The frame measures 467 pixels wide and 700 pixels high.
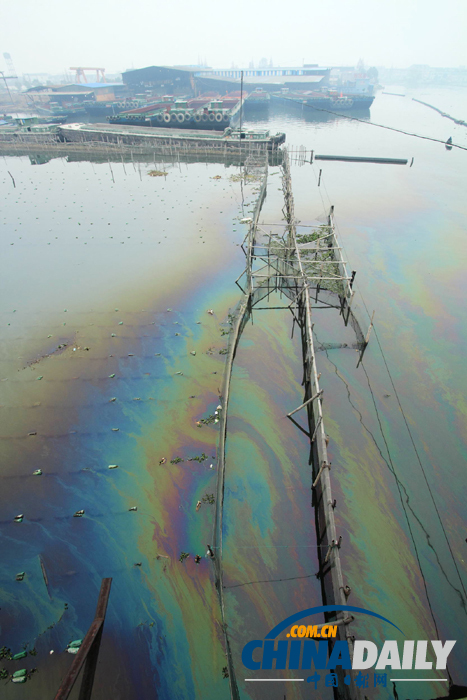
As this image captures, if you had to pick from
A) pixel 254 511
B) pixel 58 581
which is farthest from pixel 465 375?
pixel 58 581

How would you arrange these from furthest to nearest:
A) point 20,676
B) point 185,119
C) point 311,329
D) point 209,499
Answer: point 185,119
point 311,329
point 209,499
point 20,676

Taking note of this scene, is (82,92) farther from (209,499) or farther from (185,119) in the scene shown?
(209,499)

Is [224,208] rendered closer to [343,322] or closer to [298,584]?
[343,322]

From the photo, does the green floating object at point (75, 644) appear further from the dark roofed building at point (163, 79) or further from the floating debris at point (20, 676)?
the dark roofed building at point (163, 79)

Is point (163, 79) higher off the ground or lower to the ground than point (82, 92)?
higher

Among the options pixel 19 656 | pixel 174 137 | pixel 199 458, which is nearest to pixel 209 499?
pixel 199 458

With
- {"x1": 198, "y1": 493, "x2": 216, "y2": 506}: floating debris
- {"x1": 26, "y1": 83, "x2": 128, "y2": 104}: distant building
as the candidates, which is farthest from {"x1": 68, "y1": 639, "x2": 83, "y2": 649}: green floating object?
{"x1": 26, "y1": 83, "x2": 128, "y2": 104}: distant building
